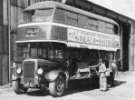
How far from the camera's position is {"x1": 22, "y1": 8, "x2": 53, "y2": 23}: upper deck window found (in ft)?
45.1

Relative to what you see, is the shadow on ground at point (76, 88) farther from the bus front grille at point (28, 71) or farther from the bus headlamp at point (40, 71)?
the bus headlamp at point (40, 71)

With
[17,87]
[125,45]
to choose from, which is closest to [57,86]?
[17,87]

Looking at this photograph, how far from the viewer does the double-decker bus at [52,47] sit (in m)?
12.9

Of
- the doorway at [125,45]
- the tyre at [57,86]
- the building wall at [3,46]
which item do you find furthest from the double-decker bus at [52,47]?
the doorway at [125,45]

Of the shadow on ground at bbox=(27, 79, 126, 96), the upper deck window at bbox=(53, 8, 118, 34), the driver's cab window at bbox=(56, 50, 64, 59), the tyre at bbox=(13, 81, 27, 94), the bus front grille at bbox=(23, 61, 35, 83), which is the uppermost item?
the upper deck window at bbox=(53, 8, 118, 34)

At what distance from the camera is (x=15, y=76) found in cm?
1354

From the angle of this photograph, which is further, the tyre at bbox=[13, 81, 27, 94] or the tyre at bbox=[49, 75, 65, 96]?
the tyre at bbox=[13, 81, 27, 94]

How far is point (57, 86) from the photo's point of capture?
12867mm

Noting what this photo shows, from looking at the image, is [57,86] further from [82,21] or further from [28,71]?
[82,21]

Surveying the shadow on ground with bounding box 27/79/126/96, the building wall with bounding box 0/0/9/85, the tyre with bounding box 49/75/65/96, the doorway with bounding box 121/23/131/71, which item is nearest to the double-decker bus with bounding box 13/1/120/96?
the tyre with bounding box 49/75/65/96

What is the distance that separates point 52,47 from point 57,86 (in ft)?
6.24

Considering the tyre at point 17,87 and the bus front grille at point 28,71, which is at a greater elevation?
the bus front grille at point 28,71

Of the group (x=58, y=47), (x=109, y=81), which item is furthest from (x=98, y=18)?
(x=58, y=47)

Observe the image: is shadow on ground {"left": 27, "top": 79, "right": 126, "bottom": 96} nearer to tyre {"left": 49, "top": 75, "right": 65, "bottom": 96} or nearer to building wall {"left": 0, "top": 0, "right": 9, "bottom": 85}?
tyre {"left": 49, "top": 75, "right": 65, "bottom": 96}
